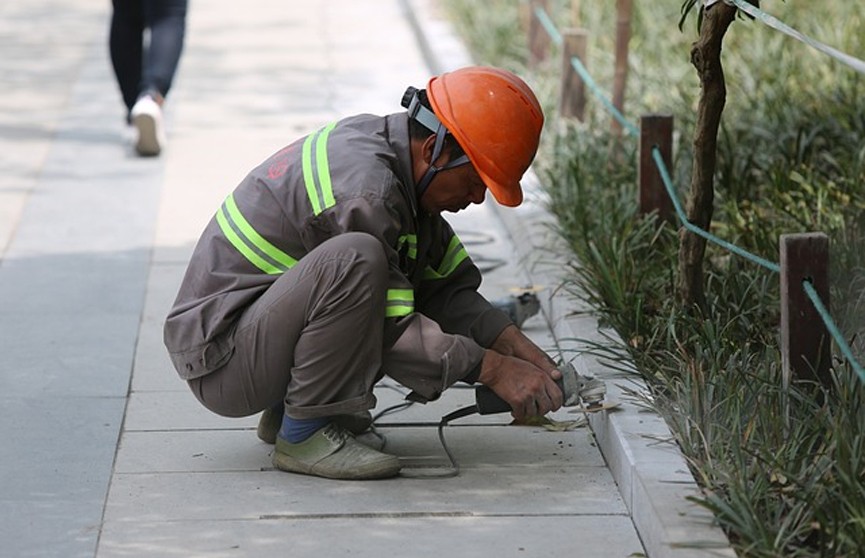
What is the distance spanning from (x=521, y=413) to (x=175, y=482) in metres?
0.99

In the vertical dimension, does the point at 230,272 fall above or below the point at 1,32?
above

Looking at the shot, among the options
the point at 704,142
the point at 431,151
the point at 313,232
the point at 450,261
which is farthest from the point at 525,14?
the point at 313,232

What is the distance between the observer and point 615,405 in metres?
4.66

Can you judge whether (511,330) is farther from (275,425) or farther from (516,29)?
(516,29)

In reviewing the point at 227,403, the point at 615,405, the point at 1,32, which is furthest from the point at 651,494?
the point at 1,32

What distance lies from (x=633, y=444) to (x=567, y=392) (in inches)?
10.3

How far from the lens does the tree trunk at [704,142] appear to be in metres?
4.79

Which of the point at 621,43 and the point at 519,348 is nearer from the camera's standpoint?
the point at 519,348

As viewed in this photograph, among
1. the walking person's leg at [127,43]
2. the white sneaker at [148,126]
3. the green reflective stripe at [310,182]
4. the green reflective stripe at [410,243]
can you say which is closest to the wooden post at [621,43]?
the white sneaker at [148,126]

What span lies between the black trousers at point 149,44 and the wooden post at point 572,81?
6.74 feet

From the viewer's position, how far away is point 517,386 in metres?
4.44

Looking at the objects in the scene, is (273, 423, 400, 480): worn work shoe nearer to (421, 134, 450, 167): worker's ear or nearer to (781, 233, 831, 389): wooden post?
(421, 134, 450, 167): worker's ear

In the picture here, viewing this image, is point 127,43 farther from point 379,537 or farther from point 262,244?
point 379,537

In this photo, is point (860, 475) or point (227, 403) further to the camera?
point (227, 403)
